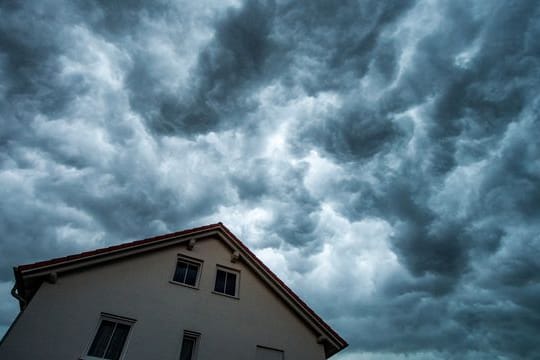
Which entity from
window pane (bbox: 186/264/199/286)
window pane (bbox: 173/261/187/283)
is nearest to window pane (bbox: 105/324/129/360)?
window pane (bbox: 173/261/187/283)

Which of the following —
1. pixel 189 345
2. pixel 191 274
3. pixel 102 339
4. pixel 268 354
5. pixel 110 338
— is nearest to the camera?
pixel 102 339

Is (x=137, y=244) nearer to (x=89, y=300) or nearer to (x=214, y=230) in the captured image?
(x=89, y=300)

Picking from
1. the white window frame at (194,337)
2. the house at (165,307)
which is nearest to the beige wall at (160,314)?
the house at (165,307)

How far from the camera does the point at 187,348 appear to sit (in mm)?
13180

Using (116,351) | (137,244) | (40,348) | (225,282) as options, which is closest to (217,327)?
(225,282)

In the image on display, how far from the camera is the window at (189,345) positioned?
42.4 ft

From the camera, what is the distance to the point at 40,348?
10.4 meters

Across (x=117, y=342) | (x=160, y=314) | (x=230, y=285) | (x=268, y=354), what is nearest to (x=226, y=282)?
(x=230, y=285)

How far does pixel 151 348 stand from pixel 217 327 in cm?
312

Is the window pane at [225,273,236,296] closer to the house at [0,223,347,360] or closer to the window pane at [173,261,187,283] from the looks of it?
the house at [0,223,347,360]

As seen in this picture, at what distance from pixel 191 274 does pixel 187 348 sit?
3.62m

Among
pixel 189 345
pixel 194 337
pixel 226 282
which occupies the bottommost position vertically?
pixel 189 345

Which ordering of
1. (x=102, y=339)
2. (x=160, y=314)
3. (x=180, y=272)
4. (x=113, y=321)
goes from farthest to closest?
(x=180, y=272), (x=160, y=314), (x=113, y=321), (x=102, y=339)

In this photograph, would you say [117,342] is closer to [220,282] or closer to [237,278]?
[220,282]
